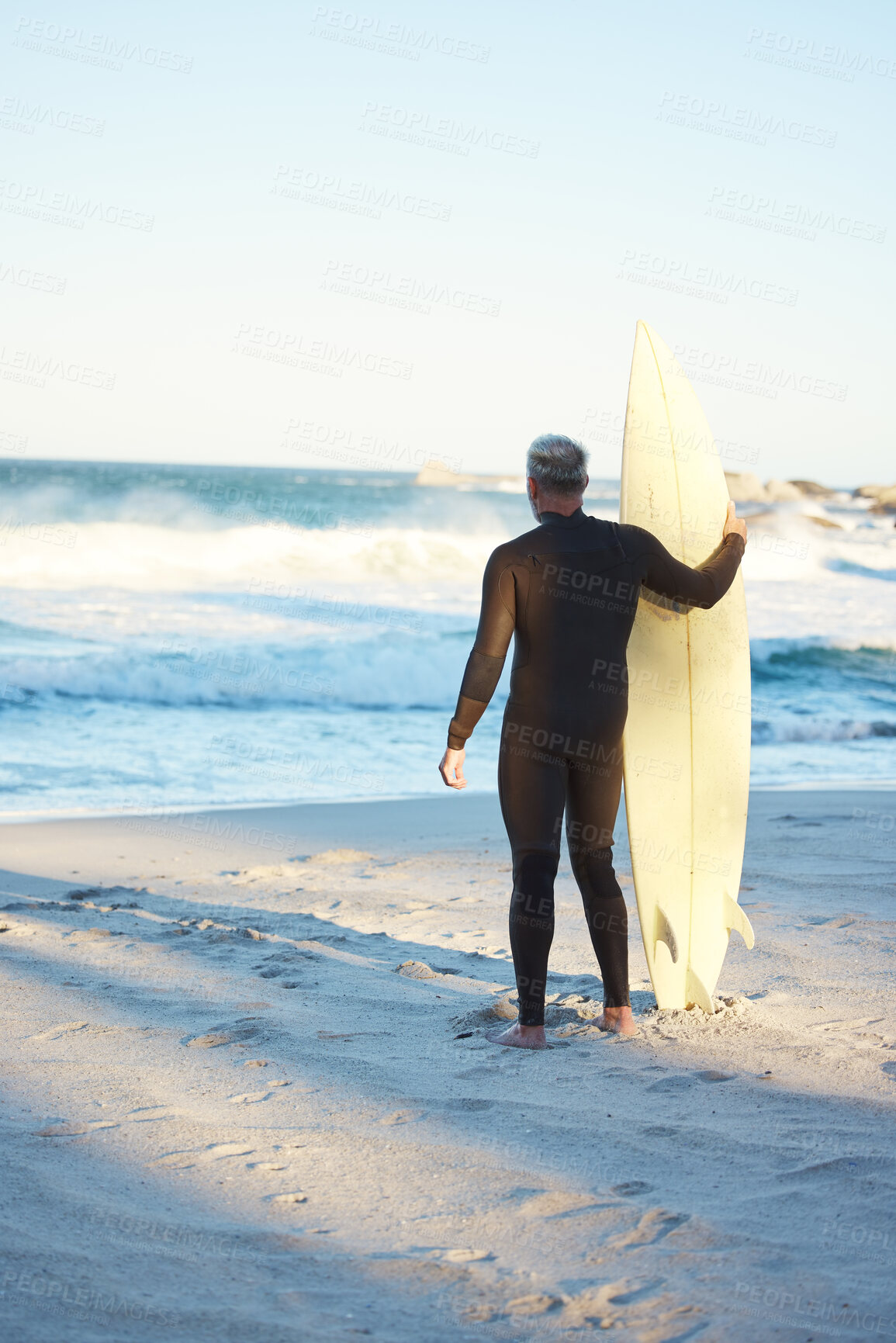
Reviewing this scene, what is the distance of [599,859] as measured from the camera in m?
3.01

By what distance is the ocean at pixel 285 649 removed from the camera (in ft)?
28.4

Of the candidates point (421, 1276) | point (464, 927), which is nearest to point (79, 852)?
point (464, 927)

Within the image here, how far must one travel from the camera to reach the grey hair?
9.43 ft

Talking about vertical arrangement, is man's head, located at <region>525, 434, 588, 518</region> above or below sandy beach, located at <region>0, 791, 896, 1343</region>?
above

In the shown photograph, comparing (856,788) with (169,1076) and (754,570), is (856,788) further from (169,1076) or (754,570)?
(754,570)

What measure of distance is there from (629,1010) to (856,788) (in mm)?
5351

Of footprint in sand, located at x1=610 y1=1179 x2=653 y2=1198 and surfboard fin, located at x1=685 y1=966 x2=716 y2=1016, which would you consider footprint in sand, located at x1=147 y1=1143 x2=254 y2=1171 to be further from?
surfboard fin, located at x1=685 y1=966 x2=716 y2=1016

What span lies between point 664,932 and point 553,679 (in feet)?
2.98

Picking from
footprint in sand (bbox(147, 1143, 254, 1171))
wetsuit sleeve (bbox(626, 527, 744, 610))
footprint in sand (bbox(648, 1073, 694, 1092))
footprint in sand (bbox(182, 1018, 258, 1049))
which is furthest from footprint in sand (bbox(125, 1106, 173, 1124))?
wetsuit sleeve (bbox(626, 527, 744, 610))

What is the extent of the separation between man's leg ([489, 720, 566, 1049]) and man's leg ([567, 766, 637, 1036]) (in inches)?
2.8
